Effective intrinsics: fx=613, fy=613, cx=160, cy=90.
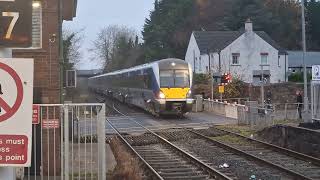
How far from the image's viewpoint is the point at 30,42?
420 centimetres

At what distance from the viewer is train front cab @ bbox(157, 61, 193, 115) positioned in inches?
1355

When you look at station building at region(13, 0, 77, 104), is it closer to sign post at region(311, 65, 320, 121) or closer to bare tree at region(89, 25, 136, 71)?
sign post at region(311, 65, 320, 121)

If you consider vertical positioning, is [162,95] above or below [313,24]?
below

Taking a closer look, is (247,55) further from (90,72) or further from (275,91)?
(90,72)

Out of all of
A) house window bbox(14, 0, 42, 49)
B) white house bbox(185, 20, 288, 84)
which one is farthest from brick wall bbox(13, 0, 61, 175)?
white house bbox(185, 20, 288, 84)

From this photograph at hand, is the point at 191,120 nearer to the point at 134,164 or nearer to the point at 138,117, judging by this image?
the point at 138,117

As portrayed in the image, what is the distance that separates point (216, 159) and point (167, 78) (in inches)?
702

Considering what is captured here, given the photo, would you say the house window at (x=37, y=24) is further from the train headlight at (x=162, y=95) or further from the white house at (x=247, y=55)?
the white house at (x=247, y=55)

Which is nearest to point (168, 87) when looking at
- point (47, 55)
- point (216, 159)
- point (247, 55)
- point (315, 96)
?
point (315, 96)

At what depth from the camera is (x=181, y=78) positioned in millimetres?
35156

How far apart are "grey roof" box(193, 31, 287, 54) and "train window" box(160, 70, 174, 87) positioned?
3621 centimetres

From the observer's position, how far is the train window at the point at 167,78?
113 feet

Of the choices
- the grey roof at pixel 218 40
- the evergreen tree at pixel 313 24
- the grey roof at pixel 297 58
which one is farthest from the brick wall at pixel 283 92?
the evergreen tree at pixel 313 24

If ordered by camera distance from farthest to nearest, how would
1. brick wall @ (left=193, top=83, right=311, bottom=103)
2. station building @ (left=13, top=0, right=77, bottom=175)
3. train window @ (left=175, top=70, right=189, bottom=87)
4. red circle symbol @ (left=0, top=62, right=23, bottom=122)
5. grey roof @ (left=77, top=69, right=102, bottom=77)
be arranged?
grey roof @ (left=77, top=69, right=102, bottom=77), brick wall @ (left=193, top=83, right=311, bottom=103), train window @ (left=175, top=70, right=189, bottom=87), station building @ (left=13, top=0, right=77, bottom=175), red circle symbol @ (left=0, top=62, right=23, bottom=122)
